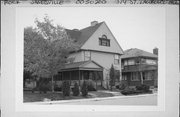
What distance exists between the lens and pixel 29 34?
473cm

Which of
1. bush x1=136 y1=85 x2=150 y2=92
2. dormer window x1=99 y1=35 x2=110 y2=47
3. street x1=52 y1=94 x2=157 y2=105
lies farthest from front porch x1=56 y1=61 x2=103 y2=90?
bush x1=136 y1=85 x2=150 y2=92

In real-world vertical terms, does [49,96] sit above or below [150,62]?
below

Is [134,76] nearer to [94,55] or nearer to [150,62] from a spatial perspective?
[150,62]

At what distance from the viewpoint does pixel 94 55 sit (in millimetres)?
4828

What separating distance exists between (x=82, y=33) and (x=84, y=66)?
2.30 ft

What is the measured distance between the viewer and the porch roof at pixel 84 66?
4.78 meters

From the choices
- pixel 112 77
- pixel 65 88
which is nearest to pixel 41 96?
pixel 65 88

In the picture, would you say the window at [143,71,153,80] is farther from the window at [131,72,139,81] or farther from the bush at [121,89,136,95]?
the bush at [121,89,136,95]

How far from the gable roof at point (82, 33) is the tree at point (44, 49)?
182mm

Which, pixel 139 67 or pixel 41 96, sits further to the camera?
pixel 139 67

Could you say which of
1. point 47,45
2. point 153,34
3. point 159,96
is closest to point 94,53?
point 47,45

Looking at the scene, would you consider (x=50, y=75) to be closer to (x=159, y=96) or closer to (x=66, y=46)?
(x=66, y=46)

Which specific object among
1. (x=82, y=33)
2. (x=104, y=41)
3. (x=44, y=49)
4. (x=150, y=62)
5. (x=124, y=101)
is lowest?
(x=124, y=101)

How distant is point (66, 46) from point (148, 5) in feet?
6.32
